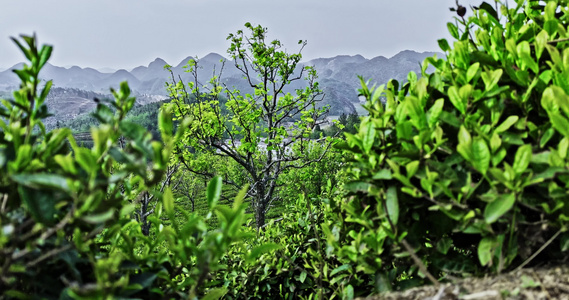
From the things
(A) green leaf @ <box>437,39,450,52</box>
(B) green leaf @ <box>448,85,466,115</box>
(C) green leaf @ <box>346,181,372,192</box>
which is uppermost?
(A) green leaf @ <box>437,39,450,52</box>

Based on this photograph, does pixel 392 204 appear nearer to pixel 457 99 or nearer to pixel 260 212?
pixel 457 99

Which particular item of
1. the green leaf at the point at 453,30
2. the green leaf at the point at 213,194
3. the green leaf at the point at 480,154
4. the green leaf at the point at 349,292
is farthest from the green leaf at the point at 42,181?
the green leaf at the point at 453,30

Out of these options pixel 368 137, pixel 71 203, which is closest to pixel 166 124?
pixel 71 203

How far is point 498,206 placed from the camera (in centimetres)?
120

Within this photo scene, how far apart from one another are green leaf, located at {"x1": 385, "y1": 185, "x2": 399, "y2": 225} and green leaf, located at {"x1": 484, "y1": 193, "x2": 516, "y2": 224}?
0.32 metres

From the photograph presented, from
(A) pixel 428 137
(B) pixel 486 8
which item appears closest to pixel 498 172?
(A) pixel 428 137

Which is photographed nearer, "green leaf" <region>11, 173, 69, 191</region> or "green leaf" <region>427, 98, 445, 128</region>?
"green leaf" <region>11, 173, 69, 191</region>

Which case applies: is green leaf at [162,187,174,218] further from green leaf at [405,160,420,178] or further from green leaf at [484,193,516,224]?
green leaf at [484,193,516,224]

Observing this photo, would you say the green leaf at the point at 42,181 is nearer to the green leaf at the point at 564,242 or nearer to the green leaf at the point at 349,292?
the green leaf at the point at 349,292

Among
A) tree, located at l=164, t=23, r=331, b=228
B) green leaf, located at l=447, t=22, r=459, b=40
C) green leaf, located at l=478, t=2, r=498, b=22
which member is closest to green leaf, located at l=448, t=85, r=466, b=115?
green leaf, located at l=447, t=22, r=459, b=40

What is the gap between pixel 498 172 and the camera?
1.16 metres

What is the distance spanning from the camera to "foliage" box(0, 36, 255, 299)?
2.95 feet

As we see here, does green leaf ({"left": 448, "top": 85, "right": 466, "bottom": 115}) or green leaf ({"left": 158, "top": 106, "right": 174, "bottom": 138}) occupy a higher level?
green leaf ({"left": 448, "top": 85, "right": 466, "bottom": 115})

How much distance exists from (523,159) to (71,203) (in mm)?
1547
